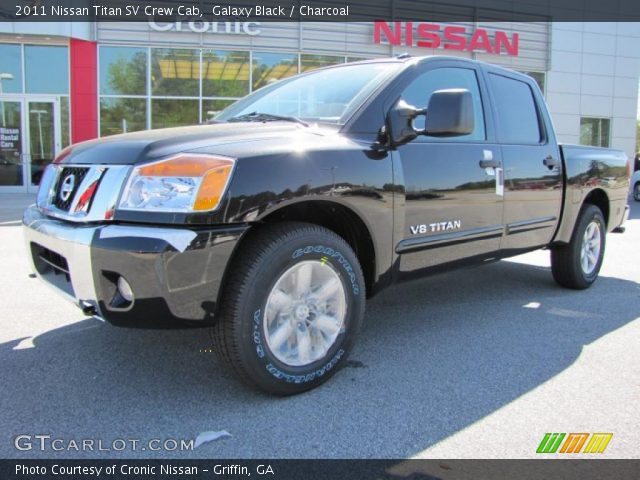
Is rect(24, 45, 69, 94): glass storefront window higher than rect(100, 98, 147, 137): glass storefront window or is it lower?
higher

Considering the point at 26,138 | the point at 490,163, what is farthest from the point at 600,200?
the point at 26,138

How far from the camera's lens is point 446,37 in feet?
58.3

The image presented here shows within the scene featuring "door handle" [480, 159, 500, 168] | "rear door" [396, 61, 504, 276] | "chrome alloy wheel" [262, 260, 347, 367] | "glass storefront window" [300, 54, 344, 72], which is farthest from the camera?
"glass storefront window" [300, 54, 344, 72]

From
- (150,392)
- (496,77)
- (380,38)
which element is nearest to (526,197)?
(496,77)

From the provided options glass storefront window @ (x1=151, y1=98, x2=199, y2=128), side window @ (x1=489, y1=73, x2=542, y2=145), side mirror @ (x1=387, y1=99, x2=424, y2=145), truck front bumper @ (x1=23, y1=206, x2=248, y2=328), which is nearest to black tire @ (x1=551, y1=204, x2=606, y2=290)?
side window @ (x1=489, y1=73, x2=542, y2=145)

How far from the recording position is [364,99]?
128 inches

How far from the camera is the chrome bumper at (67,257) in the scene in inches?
98.1

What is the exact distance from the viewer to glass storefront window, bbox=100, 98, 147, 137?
605 inches

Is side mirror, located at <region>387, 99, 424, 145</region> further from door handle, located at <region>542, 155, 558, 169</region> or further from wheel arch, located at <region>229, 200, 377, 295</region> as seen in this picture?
door handle, located at <region>542, 155, 558, 169</region>

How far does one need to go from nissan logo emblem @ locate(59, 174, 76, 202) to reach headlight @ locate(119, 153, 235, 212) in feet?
1.63

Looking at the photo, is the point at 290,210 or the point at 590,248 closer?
the point at 290,210

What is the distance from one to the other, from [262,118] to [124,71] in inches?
529

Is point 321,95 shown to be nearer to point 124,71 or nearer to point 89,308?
point 89,308

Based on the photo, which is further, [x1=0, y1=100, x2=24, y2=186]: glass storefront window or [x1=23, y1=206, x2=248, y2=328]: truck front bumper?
[x1=0, y1=100, x2=24, y2=186]: glass storefront window
